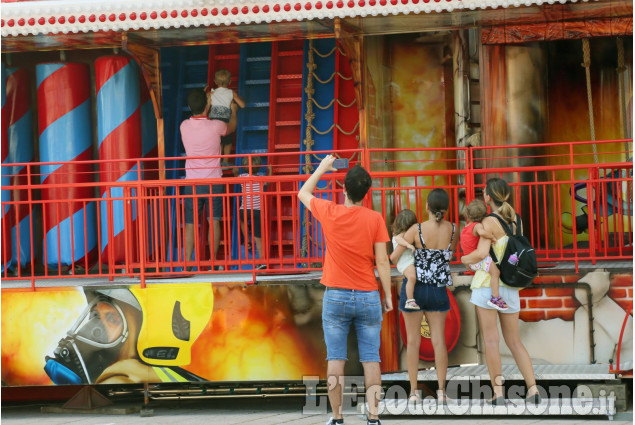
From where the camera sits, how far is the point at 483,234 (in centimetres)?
843

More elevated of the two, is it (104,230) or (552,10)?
(552,10)

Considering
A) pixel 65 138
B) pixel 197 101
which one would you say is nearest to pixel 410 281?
pixel 197 101

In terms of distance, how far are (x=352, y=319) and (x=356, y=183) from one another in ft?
3.28

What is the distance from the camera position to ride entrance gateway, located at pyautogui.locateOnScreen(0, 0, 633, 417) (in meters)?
9.32

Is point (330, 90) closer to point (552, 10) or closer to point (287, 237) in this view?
point (287, 237)

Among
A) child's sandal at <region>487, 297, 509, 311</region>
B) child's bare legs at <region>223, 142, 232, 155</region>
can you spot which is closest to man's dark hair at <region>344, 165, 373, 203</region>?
child's sandal at <region>487, 297, 509, 311</region>

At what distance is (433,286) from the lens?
860 cm

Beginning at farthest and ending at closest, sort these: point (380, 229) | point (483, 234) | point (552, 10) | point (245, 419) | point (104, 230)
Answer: point (104, 230) < point (552, 10) < point (245, 419) < point (483, 234) < point (380, 229)

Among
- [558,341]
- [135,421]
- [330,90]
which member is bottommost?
[135,421]

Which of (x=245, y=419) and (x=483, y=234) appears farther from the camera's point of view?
(x=245, y=419)

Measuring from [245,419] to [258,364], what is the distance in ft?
1.89

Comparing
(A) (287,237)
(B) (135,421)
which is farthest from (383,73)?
(B) (135,421)

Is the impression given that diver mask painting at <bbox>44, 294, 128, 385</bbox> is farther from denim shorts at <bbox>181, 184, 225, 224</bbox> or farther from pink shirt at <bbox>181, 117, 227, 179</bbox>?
pink shirt at <bbox>181, 117, 227, 179</bbox>

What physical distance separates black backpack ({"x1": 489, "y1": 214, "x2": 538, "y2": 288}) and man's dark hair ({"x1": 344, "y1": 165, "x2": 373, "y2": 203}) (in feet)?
5.13
